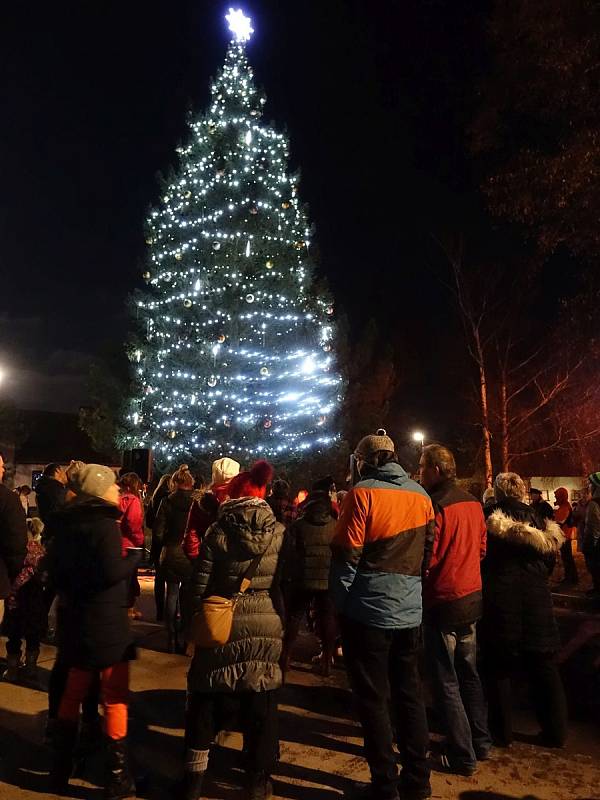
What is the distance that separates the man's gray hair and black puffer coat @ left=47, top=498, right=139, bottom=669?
2773 mm

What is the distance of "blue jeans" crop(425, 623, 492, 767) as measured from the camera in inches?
159

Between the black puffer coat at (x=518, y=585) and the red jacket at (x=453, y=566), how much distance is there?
1.20 feet

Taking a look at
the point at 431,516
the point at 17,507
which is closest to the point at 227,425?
the point at 17,507

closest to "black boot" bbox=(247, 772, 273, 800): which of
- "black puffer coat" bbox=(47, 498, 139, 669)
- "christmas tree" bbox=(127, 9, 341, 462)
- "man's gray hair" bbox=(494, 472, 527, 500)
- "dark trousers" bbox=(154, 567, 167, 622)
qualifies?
"black puffer coat" bbox=(47, 498, 139, 669)

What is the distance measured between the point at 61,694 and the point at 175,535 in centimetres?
272

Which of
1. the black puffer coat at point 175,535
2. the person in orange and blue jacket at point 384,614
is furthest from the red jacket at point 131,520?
the person in orange and blue jacket at point 384,614

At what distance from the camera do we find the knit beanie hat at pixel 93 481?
3758 millimetres

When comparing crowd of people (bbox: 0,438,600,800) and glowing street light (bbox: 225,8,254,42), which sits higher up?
glowing street light (bbox: 225,8,254,42)

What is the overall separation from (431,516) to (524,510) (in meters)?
1.07

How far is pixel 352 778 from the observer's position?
3.98 metres

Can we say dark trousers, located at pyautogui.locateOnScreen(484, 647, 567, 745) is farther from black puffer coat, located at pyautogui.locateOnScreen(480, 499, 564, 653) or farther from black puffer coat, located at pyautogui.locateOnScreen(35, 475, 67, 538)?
black puffer coat, located at pyautogui.locateOnScreen(35, 475, 67, 538)

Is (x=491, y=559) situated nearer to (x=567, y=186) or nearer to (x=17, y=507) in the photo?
(x=17, y=507)

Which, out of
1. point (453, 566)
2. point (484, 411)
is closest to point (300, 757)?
point (453, 566)

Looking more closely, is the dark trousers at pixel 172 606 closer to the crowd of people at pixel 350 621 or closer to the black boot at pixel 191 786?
the crowd of people at pixel 350 621
